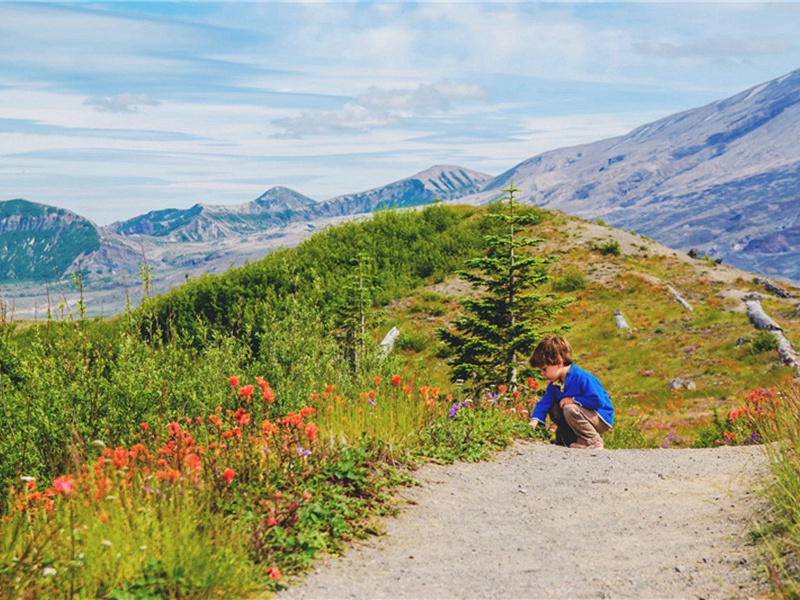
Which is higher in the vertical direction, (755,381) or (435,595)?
(435,595)

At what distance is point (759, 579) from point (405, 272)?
83.5 feet

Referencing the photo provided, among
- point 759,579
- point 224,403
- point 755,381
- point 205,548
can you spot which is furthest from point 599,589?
point 755,381

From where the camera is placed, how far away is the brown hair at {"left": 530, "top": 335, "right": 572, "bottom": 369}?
28.9ft

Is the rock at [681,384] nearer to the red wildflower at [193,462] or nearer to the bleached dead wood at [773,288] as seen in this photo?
the bleached dead wood at [773,288]

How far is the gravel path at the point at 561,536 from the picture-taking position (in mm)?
4422

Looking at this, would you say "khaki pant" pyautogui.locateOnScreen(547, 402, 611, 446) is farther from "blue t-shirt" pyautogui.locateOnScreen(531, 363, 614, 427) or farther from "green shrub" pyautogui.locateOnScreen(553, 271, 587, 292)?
"green shrub" pyautogui.locateOnScreen(553, 271, 587, 292)

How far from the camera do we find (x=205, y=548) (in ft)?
13.8

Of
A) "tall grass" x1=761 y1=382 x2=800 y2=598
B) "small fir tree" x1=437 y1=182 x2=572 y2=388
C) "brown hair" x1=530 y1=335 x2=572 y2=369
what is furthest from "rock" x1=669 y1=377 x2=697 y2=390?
"tall grass" x1=761 y1=382 x2=800 y2=598

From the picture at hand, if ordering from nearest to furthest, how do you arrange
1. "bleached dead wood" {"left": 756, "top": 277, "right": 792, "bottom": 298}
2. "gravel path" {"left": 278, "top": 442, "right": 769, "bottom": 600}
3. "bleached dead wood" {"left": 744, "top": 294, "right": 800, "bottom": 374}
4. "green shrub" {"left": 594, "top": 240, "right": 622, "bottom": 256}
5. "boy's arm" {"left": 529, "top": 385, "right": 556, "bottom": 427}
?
"gravel path" {"left": 278, "top": 442, "right": 769, "bottom": 600} < "boy's arm" {"left": 529, "top": 385, "right": 556, "bottom": 427} < "bleached dead wood" {"left": 744, "top": 294, "right": 800, "bottom": 374} < "bleached dead wood" {"left": 756, "top": 277, "right": 792, "bottom": 298} < "green shrub" {"left": 594, "top": 240, "right": 622, "bottom": 256}

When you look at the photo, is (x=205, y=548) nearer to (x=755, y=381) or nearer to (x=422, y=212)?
(x=755, y=381)

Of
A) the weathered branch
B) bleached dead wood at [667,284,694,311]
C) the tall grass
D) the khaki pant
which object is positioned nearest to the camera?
the tall grass

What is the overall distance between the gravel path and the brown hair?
4.33 feet

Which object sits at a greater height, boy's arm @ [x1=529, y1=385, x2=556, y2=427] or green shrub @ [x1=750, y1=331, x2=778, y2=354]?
boy's arm @ [x1=529, y1=385, x2=556, y2=427]

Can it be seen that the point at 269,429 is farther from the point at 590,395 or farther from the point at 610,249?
the point at 610,249
